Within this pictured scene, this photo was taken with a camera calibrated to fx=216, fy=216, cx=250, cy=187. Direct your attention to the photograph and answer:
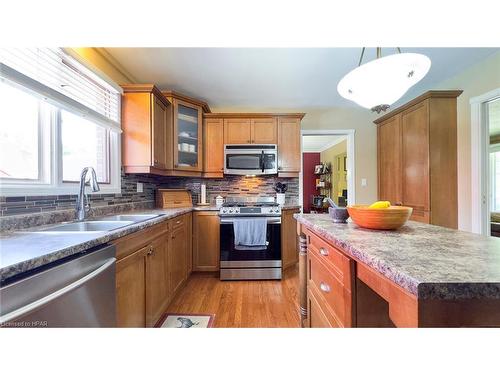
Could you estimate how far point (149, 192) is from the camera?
9.29 feet

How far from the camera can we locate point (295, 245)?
291 cm

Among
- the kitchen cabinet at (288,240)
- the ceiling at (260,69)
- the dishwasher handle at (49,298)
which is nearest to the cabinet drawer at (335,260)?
the dishwasher handle at (49,298)

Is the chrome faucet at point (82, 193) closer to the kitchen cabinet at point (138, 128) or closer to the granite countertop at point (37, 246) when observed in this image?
the granite countertop at point (37, 246)

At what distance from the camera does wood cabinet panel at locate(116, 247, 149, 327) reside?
3.87 ft

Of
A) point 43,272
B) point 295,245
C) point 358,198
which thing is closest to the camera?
point 43,272

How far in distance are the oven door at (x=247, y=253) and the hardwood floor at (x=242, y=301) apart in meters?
0.20

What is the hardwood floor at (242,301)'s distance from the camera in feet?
5.88

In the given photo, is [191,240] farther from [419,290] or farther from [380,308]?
[419,290]

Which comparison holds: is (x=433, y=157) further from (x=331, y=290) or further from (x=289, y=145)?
(x=331, y=290)

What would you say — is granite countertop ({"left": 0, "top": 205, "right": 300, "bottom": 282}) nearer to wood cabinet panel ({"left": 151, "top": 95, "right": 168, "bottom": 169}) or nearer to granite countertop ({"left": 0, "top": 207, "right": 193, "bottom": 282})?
granite countertop ({"left": 0, "top": 207, "right": 193, "bottom": 282})

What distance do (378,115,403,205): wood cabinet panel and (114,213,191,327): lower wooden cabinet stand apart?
9.05 ft
